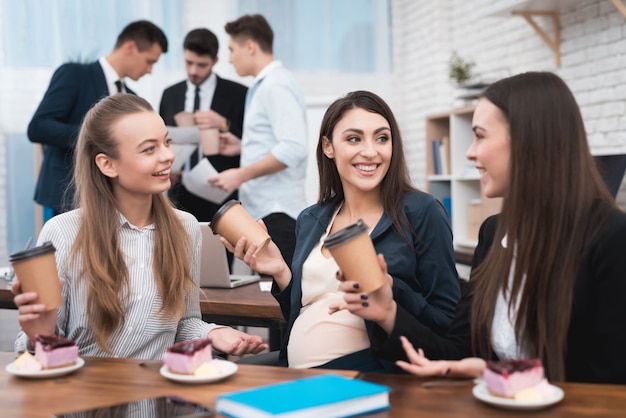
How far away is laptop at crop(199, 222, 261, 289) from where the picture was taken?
8.59ft

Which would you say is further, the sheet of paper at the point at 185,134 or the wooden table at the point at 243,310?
the sheet of paper at the point at 185,134

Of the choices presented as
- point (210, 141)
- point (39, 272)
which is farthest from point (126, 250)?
point (210, 141)

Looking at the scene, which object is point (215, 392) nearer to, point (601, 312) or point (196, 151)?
point (601, 312)

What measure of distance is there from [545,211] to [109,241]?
107 cm

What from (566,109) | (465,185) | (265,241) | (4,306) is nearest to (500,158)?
(566,109)

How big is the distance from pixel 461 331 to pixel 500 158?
1.23 feet

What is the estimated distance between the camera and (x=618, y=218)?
1.39m

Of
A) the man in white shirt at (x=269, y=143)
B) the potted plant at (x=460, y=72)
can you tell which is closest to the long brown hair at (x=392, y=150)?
the man in white shirt at (x=269, y=143)

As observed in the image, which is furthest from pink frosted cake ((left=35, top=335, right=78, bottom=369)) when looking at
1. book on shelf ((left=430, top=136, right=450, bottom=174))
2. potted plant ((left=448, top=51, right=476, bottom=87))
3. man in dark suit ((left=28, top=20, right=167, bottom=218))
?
book on shelf ((left=430, top=136, right=450, bottom=174))

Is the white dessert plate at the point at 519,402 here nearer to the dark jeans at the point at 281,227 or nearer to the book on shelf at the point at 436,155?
the dark jeans at the point at 281,227

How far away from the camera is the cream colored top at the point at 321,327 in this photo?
5.98 ft

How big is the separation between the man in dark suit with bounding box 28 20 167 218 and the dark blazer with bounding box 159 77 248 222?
1.03ft

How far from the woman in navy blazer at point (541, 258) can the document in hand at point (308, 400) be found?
164 mm

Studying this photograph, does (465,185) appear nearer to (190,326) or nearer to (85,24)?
(85,24)
